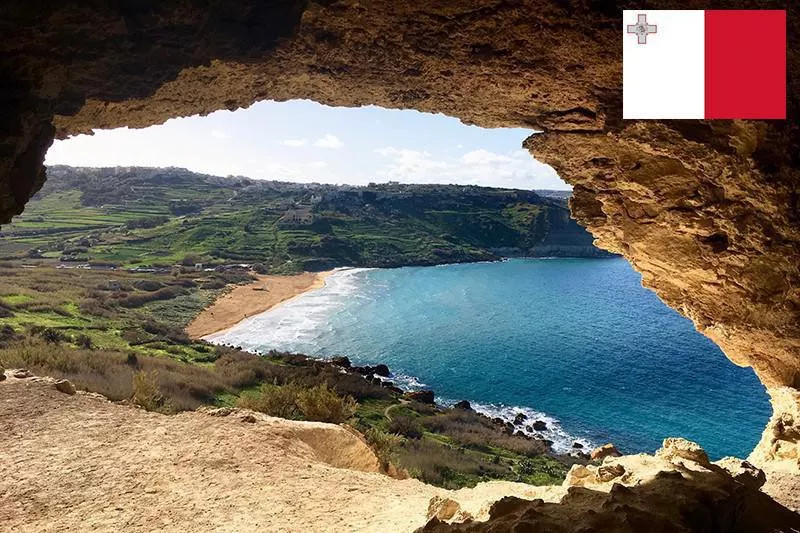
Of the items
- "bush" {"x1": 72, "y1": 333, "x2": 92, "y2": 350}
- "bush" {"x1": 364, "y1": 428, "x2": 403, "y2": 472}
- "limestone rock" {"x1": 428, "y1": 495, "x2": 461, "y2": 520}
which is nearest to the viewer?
"limestone rock" {"x1": 428, "y1": 495, "x2": 461, "y2": 520}

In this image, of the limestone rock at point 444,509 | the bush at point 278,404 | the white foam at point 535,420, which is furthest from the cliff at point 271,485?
the white foam at point 535,420

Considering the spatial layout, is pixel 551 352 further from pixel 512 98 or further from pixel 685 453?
pixel 512 98

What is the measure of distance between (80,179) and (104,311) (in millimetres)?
106583

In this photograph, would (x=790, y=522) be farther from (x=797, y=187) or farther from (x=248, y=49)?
(x=248, y=49)

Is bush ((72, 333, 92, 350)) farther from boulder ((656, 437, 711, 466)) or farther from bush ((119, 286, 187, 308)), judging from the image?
boulder ((656, 437, 711, 466))

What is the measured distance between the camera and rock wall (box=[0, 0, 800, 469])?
16.4ft

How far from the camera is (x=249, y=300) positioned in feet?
155

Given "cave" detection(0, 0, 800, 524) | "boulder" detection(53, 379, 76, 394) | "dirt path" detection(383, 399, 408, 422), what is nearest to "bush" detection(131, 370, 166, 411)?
"boulder" detection(53, 379, 76, 394)

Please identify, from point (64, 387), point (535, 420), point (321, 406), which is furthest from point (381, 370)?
point (64, 387)

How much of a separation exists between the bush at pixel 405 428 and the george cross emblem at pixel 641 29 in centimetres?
A: 1375

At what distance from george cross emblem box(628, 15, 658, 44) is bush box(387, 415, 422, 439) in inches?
541

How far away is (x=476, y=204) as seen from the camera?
357ft

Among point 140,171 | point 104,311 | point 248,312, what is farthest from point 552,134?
point 140,171

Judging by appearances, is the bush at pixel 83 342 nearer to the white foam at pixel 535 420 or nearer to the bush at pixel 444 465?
the bush at pixel 444 465
